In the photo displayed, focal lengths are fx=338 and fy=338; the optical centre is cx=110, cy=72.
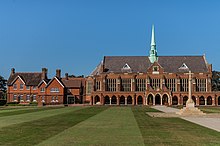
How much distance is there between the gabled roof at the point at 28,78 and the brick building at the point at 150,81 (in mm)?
13419

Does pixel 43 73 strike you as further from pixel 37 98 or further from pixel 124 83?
pixel 124 83

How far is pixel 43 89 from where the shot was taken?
3378 inches

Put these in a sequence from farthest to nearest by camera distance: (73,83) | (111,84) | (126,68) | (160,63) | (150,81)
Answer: (160,63) → (126,68) → (73,83) → (111,84) → (150,81)

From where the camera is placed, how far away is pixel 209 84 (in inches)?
3300

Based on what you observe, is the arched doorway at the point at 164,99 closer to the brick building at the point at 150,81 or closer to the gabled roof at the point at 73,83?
the brick building at the point at 150,81

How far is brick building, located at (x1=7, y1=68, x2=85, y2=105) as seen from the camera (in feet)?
279

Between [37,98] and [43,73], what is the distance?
7.00 metres

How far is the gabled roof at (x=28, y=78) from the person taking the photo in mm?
89188

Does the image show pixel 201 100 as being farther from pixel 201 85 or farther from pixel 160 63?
pixel 160 63

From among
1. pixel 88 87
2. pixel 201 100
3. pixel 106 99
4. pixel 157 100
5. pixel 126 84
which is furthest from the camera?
A: pixel 88 87

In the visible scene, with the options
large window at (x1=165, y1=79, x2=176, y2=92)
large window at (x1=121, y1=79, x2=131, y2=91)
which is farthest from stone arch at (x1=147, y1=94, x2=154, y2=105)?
large window at (x1=121, y1=79, x2=131, y2=91)

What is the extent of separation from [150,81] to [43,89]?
2718 cm

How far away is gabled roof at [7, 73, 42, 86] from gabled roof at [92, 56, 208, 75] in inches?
728

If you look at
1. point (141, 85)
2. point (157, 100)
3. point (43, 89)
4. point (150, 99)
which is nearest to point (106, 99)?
point (141, 85)
